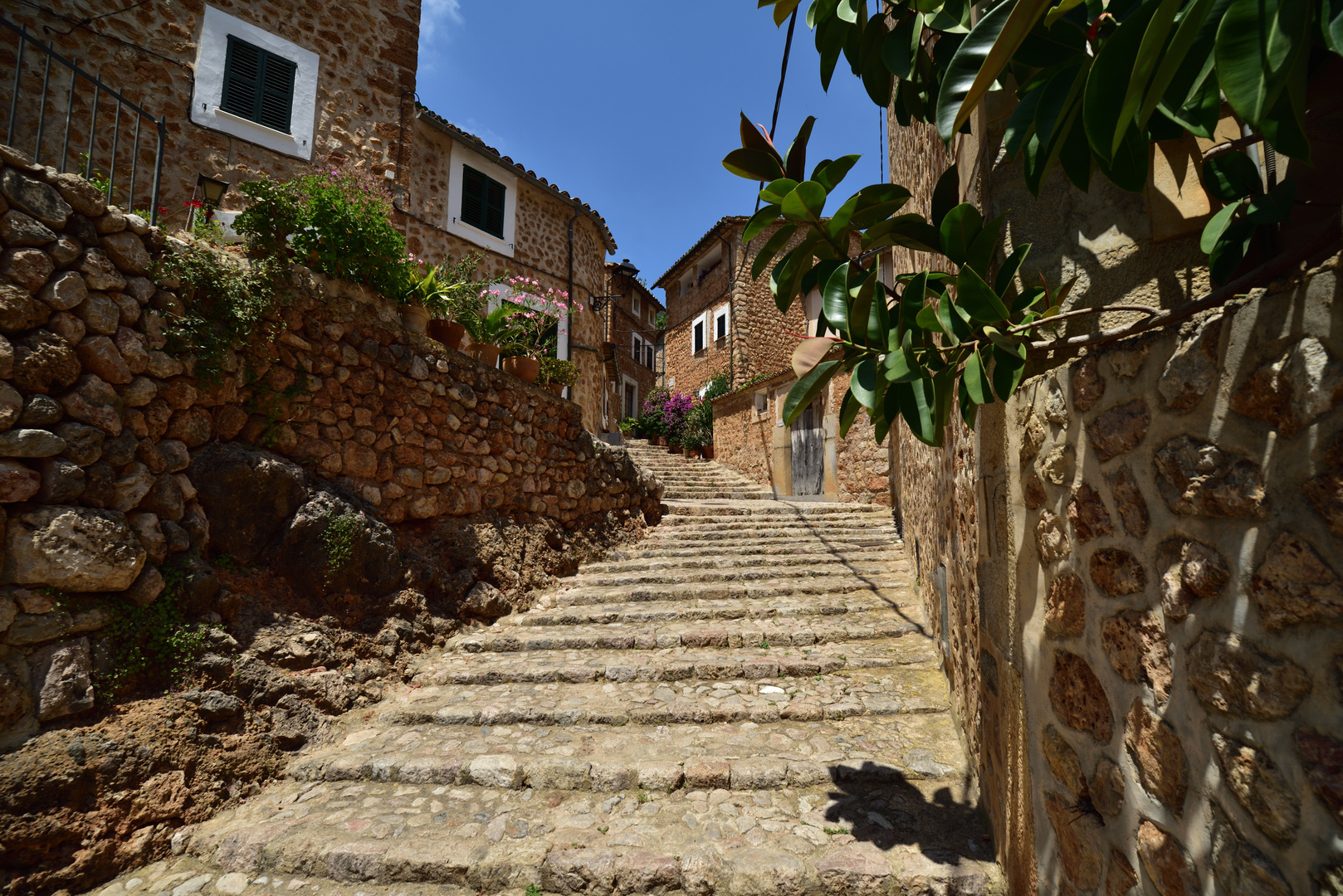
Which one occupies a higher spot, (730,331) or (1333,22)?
(730,331)

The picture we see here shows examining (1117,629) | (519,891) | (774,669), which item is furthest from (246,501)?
(1117,629)

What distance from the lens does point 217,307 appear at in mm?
3422

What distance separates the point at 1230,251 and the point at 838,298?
2.60ft

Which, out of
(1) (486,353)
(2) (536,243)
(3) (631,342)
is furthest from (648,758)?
(3) (631,342)

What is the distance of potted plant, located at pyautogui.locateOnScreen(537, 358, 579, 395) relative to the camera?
6.49 m

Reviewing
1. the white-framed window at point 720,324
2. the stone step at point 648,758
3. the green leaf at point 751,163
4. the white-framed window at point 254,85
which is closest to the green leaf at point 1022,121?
the green leaf at point 751,163

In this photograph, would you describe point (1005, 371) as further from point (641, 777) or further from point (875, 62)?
point (641, 777)

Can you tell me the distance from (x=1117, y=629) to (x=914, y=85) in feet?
4.88

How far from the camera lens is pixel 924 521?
4.37 meters

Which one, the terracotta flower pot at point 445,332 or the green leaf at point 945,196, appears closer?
the green leaf at point 945,196

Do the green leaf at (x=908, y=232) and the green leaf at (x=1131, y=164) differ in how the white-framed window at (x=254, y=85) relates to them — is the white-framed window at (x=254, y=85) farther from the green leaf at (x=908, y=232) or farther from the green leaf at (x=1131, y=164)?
the green leaf at (x=1131, y=164)

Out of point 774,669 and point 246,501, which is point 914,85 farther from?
point 246,501

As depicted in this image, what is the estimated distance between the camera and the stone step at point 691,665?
12.3 ft

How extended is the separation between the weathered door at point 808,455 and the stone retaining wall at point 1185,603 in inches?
337
